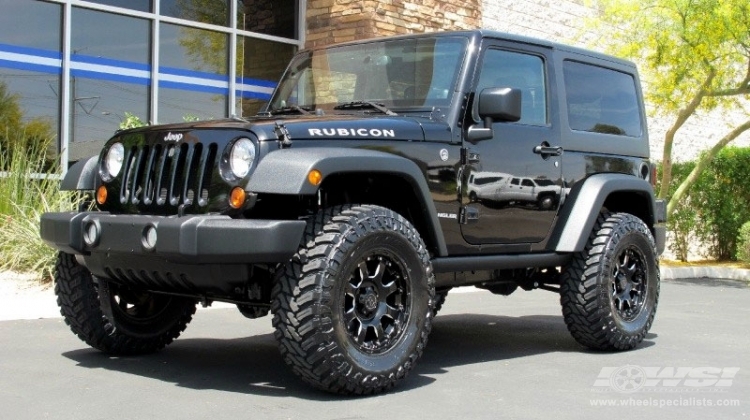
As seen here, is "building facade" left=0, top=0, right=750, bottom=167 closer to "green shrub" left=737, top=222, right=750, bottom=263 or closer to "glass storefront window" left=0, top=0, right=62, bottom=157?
"glass storefront window" left=0, top=0, right=62, bottom=157

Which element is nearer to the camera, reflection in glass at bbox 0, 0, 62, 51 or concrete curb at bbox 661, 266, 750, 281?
reflection in glass at bbox 0, 0, 62, 51

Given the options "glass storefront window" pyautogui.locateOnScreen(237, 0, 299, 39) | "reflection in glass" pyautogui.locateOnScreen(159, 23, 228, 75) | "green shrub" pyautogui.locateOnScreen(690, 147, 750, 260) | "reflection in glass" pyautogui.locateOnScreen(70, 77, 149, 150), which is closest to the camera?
"reflection in glass" pyautogui.locateOnScreen(70, 77, 149, 150)

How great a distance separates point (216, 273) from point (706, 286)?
9.97 meters

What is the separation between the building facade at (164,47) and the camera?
497 inches

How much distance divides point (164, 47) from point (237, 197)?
365 inches

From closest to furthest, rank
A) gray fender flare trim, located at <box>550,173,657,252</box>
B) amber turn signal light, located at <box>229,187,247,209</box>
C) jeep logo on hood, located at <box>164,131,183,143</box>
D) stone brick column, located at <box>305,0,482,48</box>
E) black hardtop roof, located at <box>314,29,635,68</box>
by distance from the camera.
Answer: amber turn signal light, located at <box>229,187,247,209</box>
jeep logo on hood, located at <box>164,131,183,143</box>
black hardtop roof, located at <box>314,29,635,68</box>
gray fender flare trim, located at <box>550,173,657,252</box>
stone brick column, located at <box>305,0,482,48</box>

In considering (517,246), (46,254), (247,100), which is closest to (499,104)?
(517,246)

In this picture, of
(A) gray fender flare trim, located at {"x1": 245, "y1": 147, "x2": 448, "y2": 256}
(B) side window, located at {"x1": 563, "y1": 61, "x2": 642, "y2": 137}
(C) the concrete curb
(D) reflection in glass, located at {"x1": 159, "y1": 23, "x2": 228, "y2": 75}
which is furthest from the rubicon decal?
(C) the concrete curb

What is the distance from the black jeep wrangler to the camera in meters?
5.21

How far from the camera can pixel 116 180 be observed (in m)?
6.01

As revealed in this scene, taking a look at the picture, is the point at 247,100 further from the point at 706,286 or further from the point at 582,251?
the point at 582,251

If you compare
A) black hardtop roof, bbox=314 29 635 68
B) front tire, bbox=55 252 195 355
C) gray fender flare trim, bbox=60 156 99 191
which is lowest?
front tire, bbox=55 252 195 355

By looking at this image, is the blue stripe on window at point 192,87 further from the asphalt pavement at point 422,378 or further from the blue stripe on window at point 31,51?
the asphalt pavement at point 422,378

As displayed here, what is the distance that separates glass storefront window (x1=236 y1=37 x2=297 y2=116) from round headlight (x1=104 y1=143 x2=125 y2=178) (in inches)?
344
